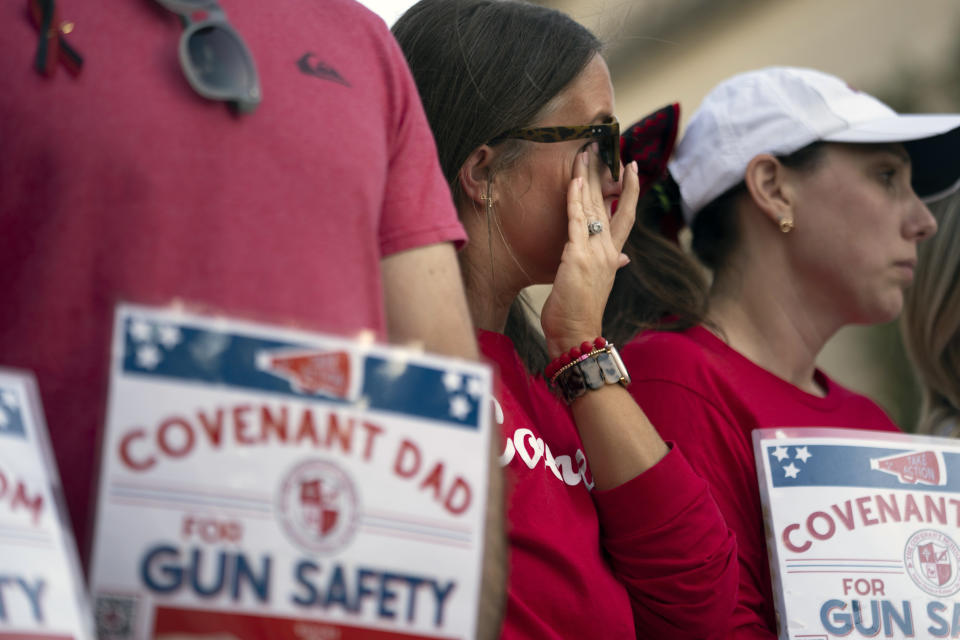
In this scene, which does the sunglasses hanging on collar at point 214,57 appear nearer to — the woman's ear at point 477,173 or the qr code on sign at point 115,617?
the qr code on sign at point 115,617

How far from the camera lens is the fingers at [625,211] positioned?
2.21m

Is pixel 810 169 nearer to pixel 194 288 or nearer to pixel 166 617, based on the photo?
pixel 194 288

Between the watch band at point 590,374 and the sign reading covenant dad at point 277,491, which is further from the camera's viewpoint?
the watch band at point 590,374

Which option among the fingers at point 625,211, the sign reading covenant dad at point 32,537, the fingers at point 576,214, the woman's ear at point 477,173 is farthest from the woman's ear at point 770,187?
the sign reading covenant dad at point 32,537

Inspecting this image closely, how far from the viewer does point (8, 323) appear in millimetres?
1124

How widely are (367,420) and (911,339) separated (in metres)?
2.67

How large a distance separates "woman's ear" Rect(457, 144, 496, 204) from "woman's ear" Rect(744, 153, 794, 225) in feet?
2.76

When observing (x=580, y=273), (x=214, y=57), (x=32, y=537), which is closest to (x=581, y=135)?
(x=580, y=273)

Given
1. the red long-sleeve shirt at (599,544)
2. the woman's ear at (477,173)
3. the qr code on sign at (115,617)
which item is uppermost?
the woman's ear at (477,173)

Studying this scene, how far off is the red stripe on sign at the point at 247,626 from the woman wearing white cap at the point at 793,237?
57.7 inches

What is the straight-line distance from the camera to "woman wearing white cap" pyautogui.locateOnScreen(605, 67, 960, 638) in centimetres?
259

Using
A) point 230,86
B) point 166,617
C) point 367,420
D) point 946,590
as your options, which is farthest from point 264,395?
point 946,590

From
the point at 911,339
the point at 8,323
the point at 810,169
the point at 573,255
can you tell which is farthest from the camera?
the point at 911,339

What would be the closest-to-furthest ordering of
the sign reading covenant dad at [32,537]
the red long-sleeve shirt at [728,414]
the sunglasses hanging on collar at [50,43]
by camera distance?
the sign reading covenant dad at [32,537] < the sunglasses hanging on collar at [50,43] < the red long-sleeve shirt at [728,414]
